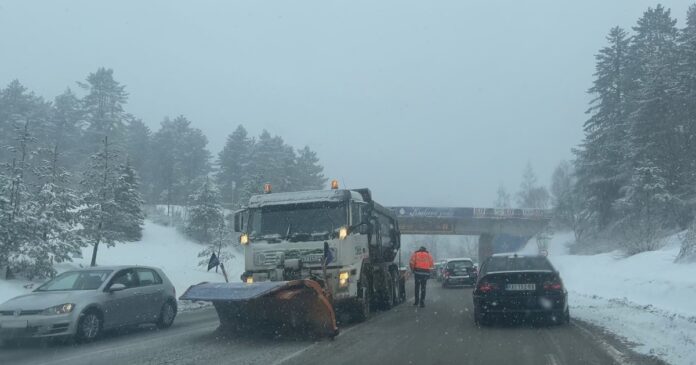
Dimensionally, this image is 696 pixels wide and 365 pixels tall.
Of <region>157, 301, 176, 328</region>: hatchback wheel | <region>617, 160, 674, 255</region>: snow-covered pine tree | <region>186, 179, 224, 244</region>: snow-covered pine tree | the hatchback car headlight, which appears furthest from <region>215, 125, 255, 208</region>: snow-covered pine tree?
the hatchback car headlight

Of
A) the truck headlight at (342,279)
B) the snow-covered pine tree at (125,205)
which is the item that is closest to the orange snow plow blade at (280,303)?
the truck headlight at (342,279)

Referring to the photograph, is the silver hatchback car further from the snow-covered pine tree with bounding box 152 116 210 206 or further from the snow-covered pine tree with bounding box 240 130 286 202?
the snow-covered pine tree with bounding box 152 116 210 206

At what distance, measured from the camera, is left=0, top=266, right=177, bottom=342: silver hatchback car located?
10.6 metres

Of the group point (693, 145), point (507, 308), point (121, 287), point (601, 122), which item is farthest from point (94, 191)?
point (601, 122)

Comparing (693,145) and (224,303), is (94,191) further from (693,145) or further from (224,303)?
(693,145)

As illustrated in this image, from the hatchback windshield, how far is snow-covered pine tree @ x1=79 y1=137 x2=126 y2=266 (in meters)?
12.5

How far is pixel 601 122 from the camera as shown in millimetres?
51062

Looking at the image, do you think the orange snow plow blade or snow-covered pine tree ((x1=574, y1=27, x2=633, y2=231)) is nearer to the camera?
the orange snow plow blade

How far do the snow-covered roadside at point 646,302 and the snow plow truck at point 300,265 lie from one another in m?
5.18

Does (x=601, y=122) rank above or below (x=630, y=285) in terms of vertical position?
above

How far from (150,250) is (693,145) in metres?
37.0

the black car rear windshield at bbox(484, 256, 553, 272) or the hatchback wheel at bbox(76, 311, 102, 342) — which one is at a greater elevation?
the black car rear windshield at bbox(484, 256, 553, 272)

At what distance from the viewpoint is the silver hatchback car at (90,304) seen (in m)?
10.6

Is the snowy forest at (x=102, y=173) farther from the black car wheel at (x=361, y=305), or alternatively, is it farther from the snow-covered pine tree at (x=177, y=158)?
the black car wheel at (x=361, y=305)
